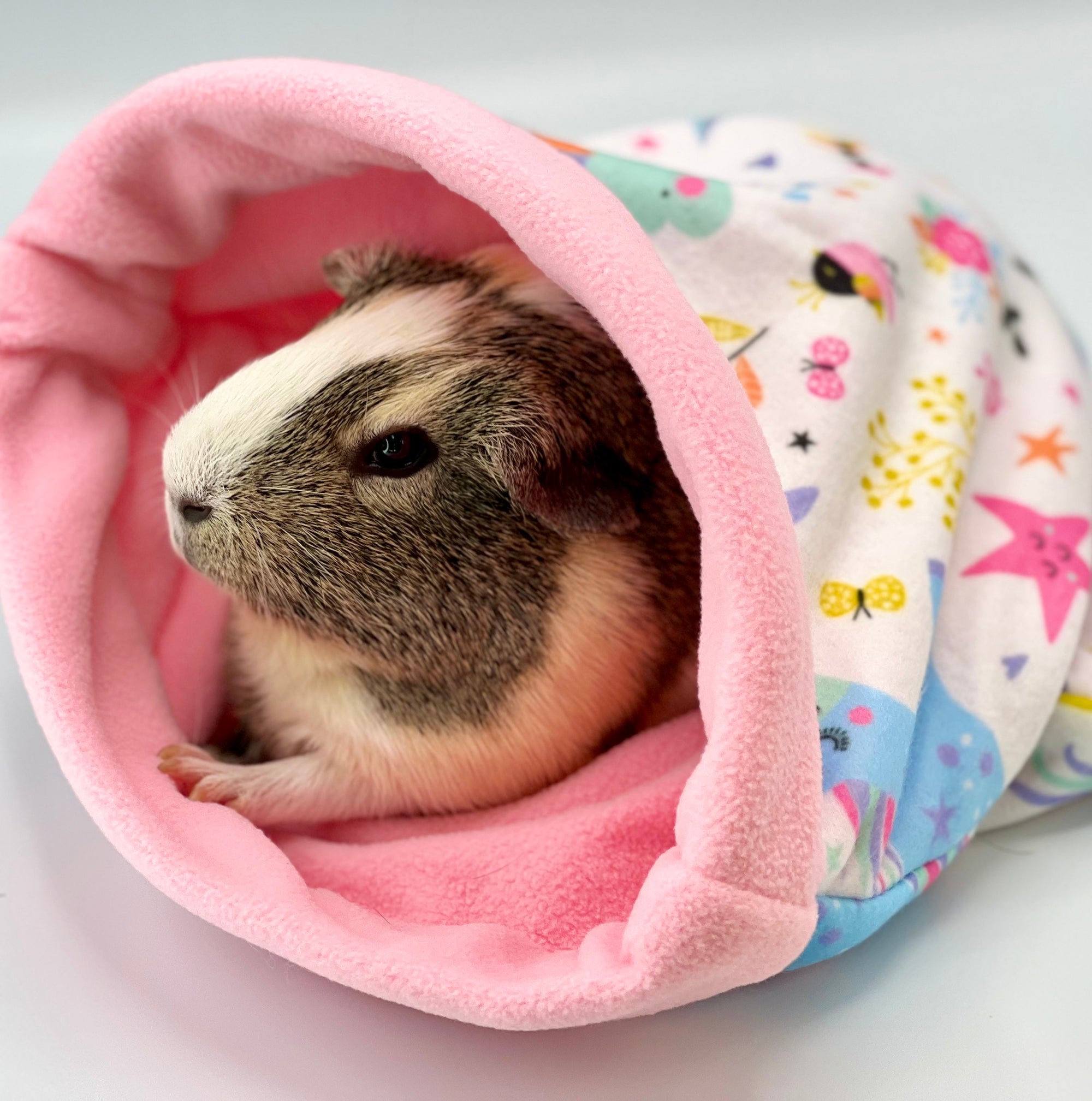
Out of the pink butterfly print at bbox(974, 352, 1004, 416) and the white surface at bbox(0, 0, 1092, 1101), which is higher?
the pink butterfly print at bbox(974, 352, 1004, 416)

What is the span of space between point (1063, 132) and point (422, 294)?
1942 mm

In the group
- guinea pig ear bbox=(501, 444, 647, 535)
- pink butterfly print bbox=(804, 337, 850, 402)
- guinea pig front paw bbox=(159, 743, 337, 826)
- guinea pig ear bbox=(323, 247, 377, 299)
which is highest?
guinea pig ear bbox=(323, 247, 377, 299)

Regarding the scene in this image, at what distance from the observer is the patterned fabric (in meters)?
1.20

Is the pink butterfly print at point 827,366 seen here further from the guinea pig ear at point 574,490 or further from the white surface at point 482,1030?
the white surface at point 482,1030

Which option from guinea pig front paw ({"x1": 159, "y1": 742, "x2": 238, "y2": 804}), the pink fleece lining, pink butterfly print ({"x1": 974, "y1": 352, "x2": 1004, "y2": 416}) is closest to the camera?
the pink fleece lining

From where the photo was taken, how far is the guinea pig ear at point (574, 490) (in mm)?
1172

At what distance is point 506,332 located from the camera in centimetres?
125

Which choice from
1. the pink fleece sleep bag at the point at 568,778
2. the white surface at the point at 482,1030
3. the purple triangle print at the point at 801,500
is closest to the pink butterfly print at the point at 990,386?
the pink fleece sleep bag at the point at 568,778

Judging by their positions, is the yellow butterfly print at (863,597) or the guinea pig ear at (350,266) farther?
the guinea pig ear at (350,266)

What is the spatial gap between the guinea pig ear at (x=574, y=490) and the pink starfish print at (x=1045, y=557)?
0.46 meters

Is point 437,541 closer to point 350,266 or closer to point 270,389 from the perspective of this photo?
point 270,389

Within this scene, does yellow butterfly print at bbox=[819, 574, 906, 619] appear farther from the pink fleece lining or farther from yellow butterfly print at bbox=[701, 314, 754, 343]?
yellow butterfly print at bbox=[701, 314, 754, 343]

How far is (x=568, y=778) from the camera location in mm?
1363

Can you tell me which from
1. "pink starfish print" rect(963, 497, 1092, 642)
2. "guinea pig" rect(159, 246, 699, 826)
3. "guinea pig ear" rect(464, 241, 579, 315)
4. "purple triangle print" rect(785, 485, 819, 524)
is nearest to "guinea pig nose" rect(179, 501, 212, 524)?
"guinea pig" rect(159, 246, 699, 826)
